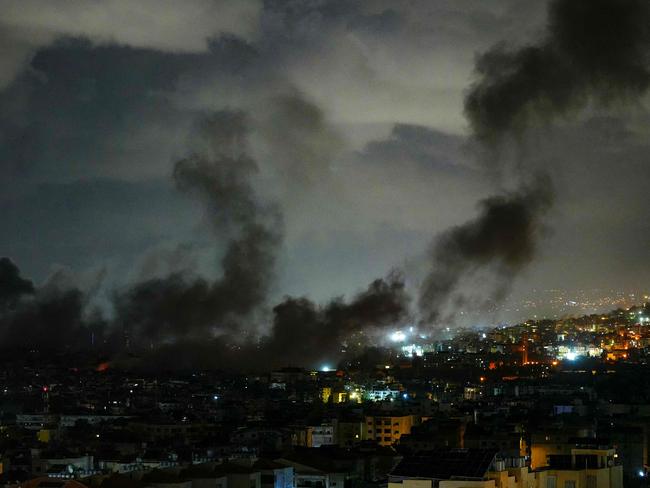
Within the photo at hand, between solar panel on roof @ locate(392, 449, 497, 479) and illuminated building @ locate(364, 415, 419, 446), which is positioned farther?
illuminated building @ locate(364, 415, 419, 446)

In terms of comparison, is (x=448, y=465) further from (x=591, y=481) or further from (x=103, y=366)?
(x=103, y=366)

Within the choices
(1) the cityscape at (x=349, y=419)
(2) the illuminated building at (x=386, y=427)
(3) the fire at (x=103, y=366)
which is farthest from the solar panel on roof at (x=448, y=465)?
(3) the fire at (x=103, y=366)

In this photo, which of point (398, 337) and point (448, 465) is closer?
point (448, 465)

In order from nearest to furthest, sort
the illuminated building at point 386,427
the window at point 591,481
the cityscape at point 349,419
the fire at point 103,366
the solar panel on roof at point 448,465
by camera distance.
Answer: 1. the solar panel on roof at point 448,465
2. the window at point 591,481
3. the cityscape at point 349,419
4. the illuminated building at point 386,427
5. the fire at point 103,366

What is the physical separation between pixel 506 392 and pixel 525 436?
25264 mm

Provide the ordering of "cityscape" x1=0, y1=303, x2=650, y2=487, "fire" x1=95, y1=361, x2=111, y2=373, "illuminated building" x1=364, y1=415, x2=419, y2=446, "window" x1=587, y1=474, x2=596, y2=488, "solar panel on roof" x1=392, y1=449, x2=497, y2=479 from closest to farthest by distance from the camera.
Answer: "solar panel on roof" x1=392, y1=449, x2=497, y2=479, "window" x1=587, y1=474, x2=596, y2=488, "cityscape" x1=0, y1=303, x2=650, y2=487, "illuminated building" x1=364, y1=415, x2=419, y2=446, "fire" x1=95, y1=361, x2=111, y2=373

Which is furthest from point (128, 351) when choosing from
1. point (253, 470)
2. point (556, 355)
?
point (253, 470)

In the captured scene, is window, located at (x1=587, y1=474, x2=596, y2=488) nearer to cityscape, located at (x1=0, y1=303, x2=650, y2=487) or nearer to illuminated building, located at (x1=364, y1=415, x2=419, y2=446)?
cityscape, located at (x1=0, y1=303, x2=650, y2=487)

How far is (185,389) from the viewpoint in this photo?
5716 cm

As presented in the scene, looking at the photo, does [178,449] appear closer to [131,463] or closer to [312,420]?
[131,463]

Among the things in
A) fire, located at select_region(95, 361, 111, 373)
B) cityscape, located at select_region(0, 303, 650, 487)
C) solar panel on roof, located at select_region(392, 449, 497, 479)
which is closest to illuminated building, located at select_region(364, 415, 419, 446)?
cityscape, located at select_region(0, 303, 650, 487)

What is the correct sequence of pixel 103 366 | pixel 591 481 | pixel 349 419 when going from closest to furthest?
pixel 591 481 → pixel 349 419 → pixel 103 366

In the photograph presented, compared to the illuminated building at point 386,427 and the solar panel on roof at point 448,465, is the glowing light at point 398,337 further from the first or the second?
the solar panel on roof at point 448,465

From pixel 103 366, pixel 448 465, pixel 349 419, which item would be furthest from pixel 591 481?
pixel 103 366
